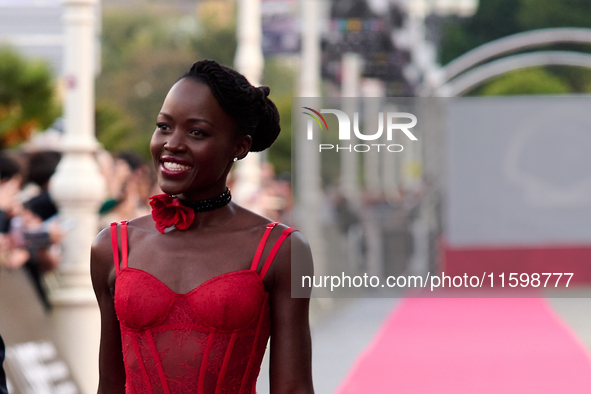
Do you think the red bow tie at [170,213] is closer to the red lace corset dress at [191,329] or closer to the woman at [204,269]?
the woman at [204,269]

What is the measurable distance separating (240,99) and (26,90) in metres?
18.8

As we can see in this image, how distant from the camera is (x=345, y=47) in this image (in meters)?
14.7

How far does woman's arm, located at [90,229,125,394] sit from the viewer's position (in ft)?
7.95

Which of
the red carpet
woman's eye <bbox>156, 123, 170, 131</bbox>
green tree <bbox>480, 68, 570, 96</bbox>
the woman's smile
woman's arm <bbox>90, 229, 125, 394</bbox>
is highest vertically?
woman's eye <bbox>156, 123, 170, 131</bbox>

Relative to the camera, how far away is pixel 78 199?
6.44 meters

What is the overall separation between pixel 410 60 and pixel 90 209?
52.6 feet

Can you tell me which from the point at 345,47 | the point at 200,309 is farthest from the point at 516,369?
the point at 345,47

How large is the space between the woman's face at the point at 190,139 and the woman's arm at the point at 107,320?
0.22 metres

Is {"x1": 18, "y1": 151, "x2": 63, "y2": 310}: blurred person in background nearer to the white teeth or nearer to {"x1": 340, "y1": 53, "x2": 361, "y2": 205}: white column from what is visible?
{"x1": 340, "y1": 53, "x2": 361, "y2": 205}: white column

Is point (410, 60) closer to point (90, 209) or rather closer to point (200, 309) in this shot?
point (90, 209)

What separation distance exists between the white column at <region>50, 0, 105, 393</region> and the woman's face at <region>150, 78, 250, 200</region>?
404cm

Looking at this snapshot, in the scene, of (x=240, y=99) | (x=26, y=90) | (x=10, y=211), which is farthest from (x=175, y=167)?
(x=26, y=90)

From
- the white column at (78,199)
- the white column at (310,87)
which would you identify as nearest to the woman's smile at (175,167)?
the white column at (78,199)

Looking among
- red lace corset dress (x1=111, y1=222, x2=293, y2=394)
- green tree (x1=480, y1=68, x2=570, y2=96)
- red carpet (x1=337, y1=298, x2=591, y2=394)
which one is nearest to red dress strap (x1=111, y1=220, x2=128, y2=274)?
red lace corset dress (x1=111, y1=222, x2=293, y2=394)
